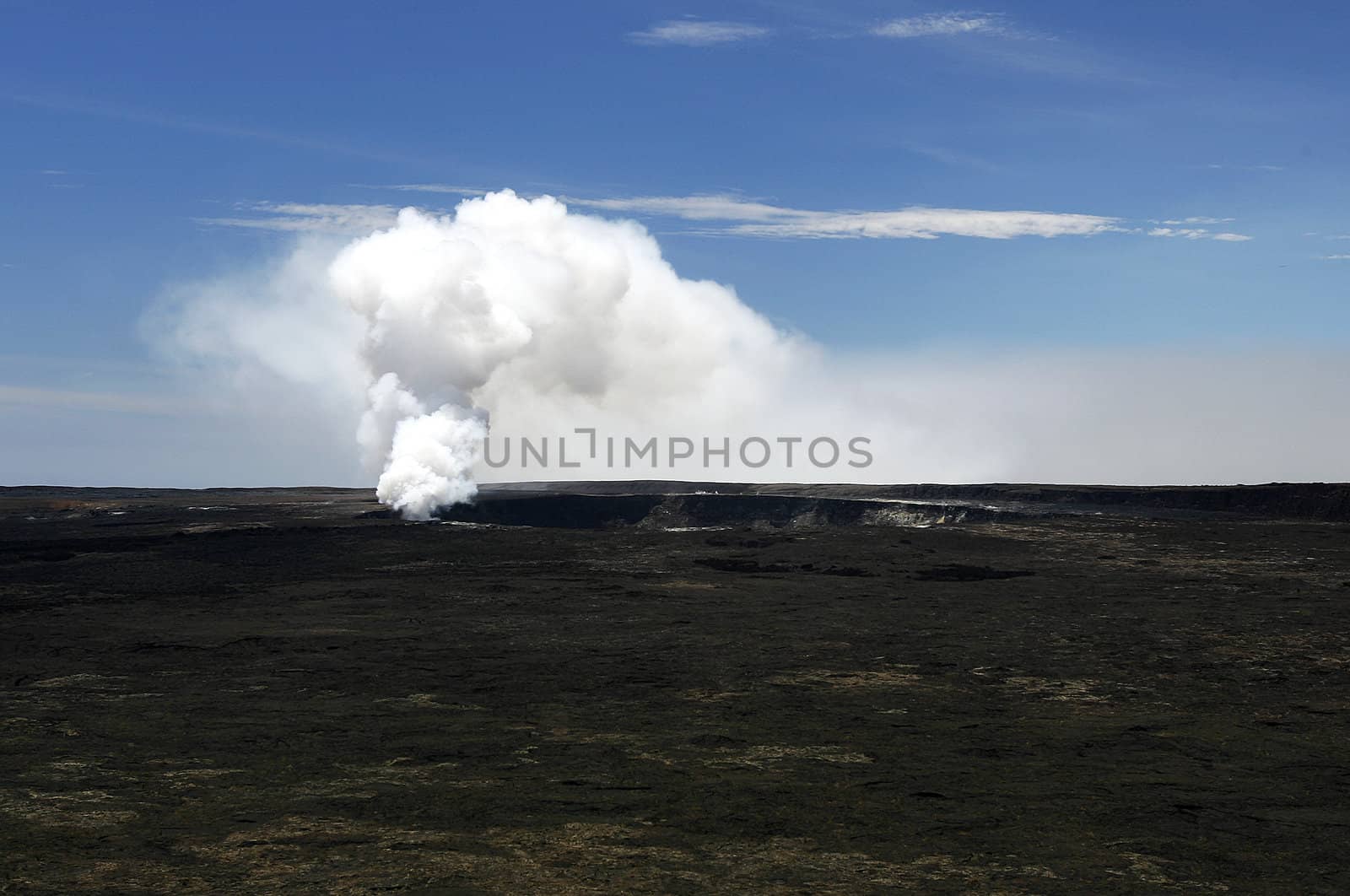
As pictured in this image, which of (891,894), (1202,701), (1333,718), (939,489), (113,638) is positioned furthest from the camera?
(939,489)

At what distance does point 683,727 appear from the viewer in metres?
10.2

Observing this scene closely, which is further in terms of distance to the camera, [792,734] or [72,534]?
[72,534]

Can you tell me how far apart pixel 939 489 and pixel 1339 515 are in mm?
16056

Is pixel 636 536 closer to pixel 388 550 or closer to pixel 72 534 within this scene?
pixel 388 550

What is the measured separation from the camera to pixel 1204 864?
6738 mm

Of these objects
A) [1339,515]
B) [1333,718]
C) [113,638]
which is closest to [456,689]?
[113,638]

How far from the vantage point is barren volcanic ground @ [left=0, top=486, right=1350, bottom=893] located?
6.82m

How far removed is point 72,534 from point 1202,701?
3356 cm

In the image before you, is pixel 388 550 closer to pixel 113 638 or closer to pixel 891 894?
pixel 113 638

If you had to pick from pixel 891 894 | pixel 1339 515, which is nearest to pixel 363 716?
pixel 891 894

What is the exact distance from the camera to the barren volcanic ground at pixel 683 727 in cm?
682

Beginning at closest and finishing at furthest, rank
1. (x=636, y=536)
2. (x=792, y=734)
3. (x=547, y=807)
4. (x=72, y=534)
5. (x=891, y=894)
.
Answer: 1. (x=891, y=894)
2. (x=547, y=807)
3. (x=792, y=734)
4. (x=636, y=536)
5. (x=72, y=534)

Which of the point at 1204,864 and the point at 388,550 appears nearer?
the point at 1204,864

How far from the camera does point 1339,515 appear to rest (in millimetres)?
36750
